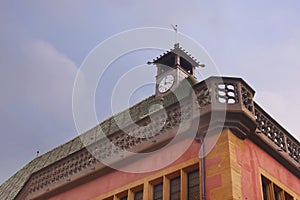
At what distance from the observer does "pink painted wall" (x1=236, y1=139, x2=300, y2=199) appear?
42.2 ft

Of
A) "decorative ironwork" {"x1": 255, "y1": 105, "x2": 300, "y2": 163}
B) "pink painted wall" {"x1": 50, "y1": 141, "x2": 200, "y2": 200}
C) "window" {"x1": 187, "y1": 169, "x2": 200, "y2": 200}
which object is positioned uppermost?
"decorative ironwork" {"x1": 255, "y1": 105, "x2": 300, "y2": 163}

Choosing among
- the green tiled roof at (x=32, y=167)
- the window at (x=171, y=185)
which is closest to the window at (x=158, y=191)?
the window at (x=171, y=185)

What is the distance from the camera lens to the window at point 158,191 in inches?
547

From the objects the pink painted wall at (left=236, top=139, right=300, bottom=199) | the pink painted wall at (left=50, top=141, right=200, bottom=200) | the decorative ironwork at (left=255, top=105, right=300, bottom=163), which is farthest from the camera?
the decorative ironwork at (left=255, top=105, right=300, bottom=163)

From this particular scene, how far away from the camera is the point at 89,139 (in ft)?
71.3

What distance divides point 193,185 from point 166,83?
13671 mm

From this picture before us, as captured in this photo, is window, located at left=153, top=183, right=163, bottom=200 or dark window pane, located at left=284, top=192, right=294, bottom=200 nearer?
window, located at left=153, top=183, right=163, bottom=200

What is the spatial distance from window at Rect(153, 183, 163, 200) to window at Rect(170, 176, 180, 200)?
1.14 feet

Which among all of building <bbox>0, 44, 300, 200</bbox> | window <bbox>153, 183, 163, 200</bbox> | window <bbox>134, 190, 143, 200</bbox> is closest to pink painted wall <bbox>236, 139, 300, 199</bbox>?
building <bbox>0, 44, 300, 200</bbox>

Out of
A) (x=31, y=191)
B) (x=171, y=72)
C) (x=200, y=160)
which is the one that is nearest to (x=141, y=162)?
(x=200, y=160)

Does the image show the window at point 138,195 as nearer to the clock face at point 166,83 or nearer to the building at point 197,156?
the building at point 197,156

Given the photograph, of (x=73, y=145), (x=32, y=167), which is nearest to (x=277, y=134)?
(x=73, y=145)

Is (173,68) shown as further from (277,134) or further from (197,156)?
(197,156)

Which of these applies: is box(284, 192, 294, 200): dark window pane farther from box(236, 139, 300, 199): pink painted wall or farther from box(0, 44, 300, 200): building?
box(236, 139, 300, 199): pink painted wall
